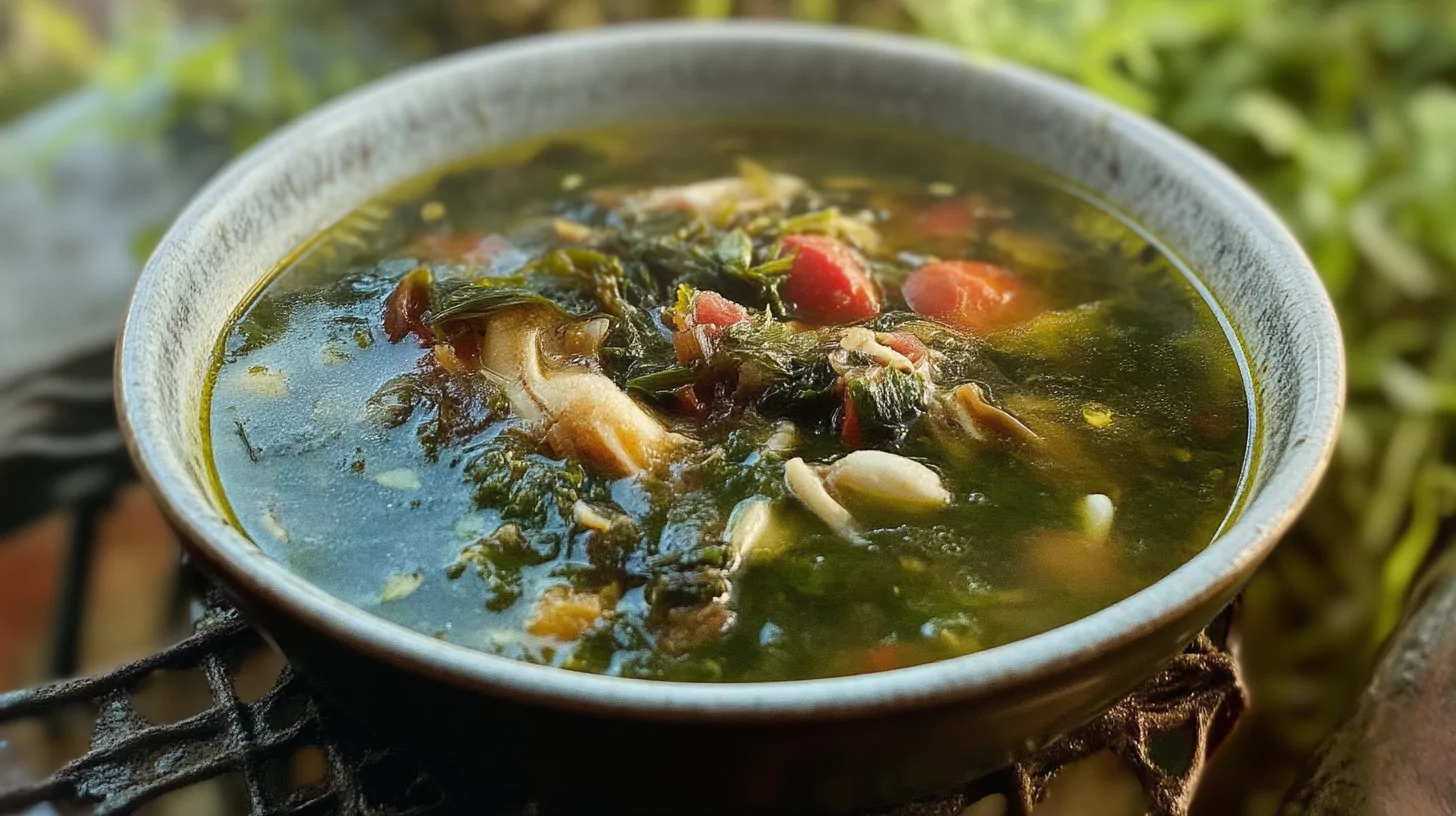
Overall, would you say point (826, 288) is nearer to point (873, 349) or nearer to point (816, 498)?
point (873, 349)

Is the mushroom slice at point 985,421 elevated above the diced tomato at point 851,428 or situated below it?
below

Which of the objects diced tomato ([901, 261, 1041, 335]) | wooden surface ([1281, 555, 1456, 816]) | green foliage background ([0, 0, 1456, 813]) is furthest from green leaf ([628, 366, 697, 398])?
green foliage background ([0, 0, 1456, 813])

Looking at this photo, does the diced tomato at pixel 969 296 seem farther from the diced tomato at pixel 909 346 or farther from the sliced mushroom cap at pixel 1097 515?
the sliced mushroom cap at pixel 1097 515

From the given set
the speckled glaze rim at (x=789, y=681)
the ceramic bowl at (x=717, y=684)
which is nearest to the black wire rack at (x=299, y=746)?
the ceramic bowl at (x=717, y=684)

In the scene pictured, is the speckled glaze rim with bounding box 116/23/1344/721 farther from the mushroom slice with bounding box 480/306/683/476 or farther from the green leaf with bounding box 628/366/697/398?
the green leaf with bounding box 628/366/697/398

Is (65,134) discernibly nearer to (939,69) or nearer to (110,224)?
(110,224)
